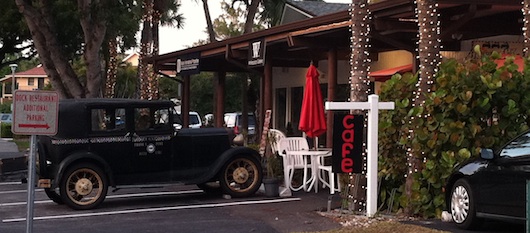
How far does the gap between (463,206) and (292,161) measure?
5.39 meters

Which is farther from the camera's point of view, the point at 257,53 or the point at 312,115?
the point at 257,53

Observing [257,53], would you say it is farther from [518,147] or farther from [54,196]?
[518,147]

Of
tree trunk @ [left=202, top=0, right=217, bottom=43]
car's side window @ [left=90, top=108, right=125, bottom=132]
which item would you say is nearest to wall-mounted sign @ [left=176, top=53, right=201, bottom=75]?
car's side window @ [left=90, top=108, right=125, bottom=132]

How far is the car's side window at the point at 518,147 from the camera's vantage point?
946 centimetres

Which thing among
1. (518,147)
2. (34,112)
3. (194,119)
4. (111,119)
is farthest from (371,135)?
(194,119)

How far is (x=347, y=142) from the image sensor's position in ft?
38.3

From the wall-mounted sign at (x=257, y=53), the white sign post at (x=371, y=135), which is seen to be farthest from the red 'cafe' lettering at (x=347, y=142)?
the wall-mounted sign at (x=257, y=53)

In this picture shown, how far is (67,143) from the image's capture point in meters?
13.1

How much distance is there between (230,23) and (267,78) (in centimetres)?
3733

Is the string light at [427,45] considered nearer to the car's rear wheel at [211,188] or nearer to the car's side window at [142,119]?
the car's side window at [142,119]

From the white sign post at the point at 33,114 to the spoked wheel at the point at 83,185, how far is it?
465 centimetres

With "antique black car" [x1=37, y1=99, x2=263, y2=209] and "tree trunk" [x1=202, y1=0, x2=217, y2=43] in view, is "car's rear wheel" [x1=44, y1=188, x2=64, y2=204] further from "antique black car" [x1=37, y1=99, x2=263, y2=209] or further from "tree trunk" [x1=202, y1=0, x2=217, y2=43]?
"tree trunk" [x1=202, y1=0, x2=217, y2=43]

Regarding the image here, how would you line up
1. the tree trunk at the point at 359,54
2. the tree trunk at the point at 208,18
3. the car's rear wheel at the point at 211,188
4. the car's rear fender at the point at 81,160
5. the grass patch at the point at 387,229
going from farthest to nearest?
1. the tree trunk at the point at 208,18
2. the car's rear wheel at the point at 211,188
3. the car's rear fender at the point at 81,160
4. the tree trunk at the point at 359,54
5. the grass patch at the point at 387,229

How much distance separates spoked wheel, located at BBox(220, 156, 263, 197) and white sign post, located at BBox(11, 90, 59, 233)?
6010 millimetres
